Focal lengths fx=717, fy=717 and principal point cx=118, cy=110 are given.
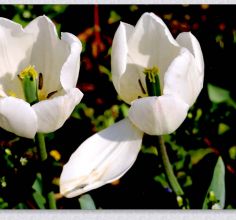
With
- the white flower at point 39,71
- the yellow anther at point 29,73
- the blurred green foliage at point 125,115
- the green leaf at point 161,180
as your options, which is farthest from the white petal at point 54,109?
the green leaf at point 161,180

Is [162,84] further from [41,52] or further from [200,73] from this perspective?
[41,52]

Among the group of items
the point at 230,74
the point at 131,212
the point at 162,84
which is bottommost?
the point at 131,212

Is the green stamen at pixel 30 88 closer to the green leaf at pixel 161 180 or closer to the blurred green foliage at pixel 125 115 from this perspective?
the blurred green foliage at pixel 125 115

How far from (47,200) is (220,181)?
1.00ft

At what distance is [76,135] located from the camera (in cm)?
149

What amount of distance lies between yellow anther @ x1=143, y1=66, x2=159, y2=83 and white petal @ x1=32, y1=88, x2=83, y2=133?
0.12 m

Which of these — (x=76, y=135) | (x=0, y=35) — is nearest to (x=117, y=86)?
(x=0, y=35)

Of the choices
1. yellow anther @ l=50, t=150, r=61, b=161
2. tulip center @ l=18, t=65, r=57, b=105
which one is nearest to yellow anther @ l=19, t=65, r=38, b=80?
tulip center @ l=18, t=65, r=57, b=105

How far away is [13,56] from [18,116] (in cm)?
18

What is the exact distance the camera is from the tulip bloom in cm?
104

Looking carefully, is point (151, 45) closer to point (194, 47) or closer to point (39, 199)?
point (194, 47)

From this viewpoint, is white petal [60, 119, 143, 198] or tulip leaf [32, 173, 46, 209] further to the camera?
tulip leaf [32, 173, 46, 209]

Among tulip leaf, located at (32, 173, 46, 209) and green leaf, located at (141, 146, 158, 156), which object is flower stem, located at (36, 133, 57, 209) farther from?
green leaf, located at (141, 146, 158, 156)

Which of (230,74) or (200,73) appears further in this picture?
(230,74)
